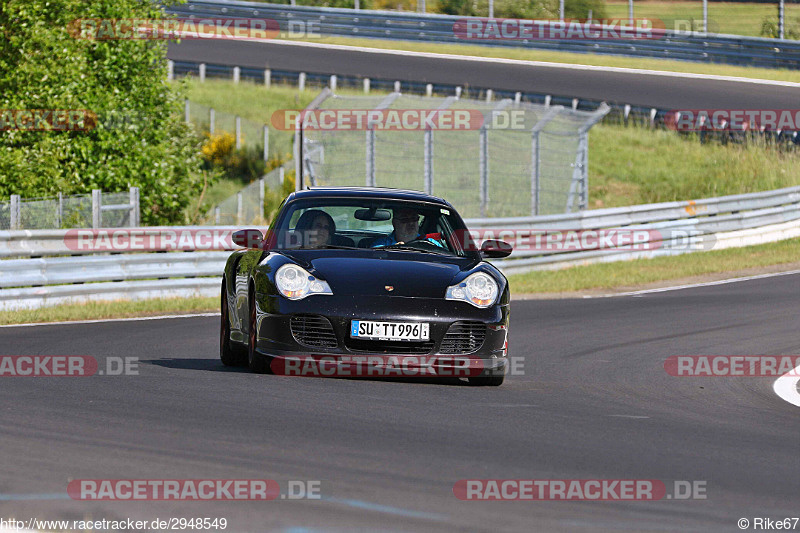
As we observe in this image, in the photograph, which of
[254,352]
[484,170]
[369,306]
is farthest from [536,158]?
[369,306]

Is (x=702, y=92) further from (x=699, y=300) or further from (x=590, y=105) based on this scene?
(x=699, y=300)

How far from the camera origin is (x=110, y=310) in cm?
1556

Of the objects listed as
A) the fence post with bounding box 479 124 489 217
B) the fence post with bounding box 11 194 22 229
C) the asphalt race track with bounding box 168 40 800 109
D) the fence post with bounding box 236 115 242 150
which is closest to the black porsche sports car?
the fence post with bounding box 11 194 22 229

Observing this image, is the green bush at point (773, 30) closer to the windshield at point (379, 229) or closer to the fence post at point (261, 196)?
the fence post at point (261, 196)

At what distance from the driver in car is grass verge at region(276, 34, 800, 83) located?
28628mm

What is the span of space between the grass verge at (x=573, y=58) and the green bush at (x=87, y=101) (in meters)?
18.9

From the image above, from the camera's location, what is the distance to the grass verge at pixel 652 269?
66.4ft

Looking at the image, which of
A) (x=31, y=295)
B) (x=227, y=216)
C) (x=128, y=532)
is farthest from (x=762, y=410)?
(x=227, y=216)

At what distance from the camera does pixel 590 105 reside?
33688mm

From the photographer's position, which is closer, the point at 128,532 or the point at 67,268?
the point at 128,532

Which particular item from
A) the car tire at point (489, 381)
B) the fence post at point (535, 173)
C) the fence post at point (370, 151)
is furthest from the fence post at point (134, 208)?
the car tire at point (489, 381)

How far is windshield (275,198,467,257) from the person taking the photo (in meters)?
9.70

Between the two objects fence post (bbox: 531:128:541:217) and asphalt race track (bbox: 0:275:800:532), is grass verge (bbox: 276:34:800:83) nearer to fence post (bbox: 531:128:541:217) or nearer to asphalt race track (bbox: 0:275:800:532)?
fence post (bbox: 531:128:541:217)

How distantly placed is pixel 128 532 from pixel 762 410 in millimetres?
4715
